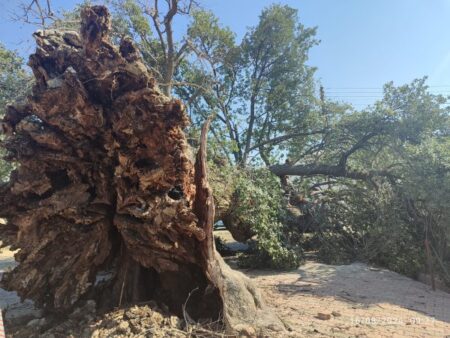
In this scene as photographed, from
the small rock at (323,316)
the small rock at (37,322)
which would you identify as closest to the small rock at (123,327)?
the small rock at (37,322)

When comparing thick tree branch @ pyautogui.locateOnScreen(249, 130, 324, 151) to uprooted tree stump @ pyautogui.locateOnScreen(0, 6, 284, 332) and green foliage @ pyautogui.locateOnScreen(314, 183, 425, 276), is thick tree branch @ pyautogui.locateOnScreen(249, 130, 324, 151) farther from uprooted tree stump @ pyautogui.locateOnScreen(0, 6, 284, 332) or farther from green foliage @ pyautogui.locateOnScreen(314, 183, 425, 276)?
uprooted tree stump @ pyautogui.locateOnScreen(0, 6, 284, 332)

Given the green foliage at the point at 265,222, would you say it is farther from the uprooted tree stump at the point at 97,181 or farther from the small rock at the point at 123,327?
the small rock at the point at 123,327

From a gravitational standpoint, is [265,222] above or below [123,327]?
above

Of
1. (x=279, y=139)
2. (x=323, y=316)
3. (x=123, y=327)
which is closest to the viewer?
(x=123, y=327)

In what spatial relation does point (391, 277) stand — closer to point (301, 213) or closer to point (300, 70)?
point (301, 213)

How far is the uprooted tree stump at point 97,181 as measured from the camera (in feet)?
11.6

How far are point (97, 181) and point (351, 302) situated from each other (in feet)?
15.1

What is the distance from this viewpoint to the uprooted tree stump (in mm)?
3551

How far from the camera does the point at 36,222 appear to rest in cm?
361

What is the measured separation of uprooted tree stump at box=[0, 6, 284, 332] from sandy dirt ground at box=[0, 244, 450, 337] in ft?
3.26

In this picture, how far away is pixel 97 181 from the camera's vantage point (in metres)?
3.86

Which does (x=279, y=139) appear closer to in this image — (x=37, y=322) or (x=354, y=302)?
(x=354, y=302)
